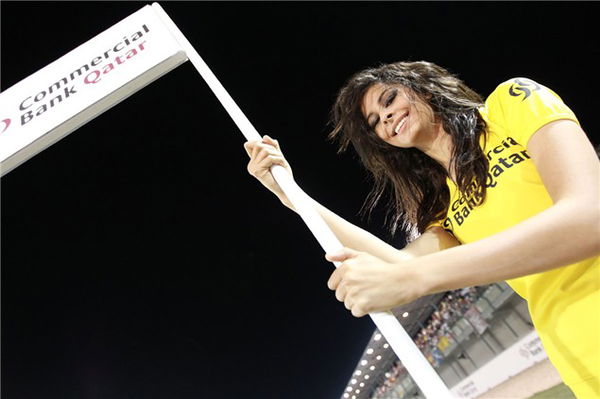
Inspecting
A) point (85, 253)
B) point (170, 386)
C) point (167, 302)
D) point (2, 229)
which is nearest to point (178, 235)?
point (85, 253)

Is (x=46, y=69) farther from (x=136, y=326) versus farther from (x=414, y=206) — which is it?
(x=136, y=326)

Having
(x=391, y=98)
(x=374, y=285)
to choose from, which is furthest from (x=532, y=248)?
(x=391, y=98)

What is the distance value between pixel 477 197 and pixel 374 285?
0.51 meters

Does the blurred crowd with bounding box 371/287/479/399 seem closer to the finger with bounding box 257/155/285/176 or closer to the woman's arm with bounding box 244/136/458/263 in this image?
the woman's arm with bounding box 244/136/458/263

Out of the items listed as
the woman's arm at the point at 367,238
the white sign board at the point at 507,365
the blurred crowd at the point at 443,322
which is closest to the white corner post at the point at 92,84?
the woman's arm at the point at 367,238

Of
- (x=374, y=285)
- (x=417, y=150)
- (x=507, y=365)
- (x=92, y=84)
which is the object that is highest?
(x=92, y=84)

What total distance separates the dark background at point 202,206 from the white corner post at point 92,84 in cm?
125

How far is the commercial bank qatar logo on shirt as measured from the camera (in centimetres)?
130

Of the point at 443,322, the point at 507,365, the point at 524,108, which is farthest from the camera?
the point at 443,322

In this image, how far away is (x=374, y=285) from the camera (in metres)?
0.75

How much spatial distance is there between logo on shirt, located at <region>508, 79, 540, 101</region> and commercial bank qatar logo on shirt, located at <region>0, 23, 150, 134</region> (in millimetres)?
1107

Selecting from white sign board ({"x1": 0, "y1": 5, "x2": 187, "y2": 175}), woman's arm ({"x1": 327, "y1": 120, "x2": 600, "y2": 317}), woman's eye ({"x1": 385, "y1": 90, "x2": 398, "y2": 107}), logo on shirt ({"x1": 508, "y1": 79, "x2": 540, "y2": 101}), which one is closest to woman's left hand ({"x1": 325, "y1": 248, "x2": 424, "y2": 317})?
woman's arm ({"x1": 327, "y1": 120, "x2": 600, "y2": 317})

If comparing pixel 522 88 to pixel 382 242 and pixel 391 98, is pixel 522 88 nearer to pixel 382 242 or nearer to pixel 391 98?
pixel 391 98

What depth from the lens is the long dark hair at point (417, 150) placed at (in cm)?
114
